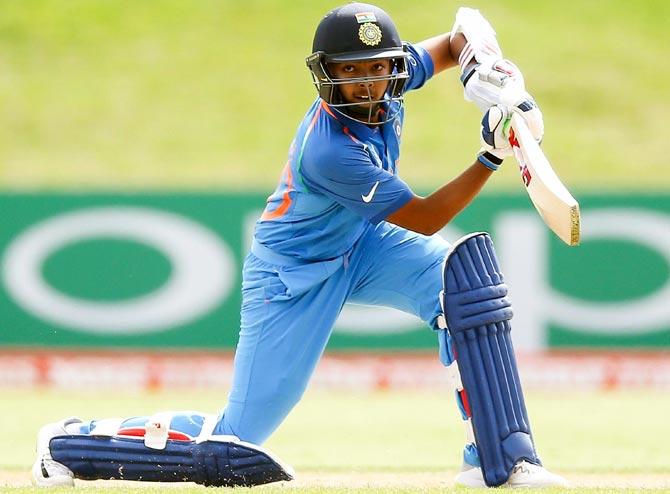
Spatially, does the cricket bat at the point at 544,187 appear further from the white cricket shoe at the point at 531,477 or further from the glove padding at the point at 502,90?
the white cricket shoe at the point at 531,477

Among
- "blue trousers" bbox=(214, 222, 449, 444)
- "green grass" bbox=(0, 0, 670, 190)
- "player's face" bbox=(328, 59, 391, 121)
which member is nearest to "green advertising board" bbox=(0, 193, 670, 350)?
"green grass" bbox=(0, 0, 670, 190)

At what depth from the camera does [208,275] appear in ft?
31.3

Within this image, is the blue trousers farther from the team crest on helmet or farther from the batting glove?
the team crest on helmet

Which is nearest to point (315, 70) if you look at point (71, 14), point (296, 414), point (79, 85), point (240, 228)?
point (296, 414)

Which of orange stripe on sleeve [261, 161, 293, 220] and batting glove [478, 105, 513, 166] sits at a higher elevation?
batting glove [478, 105, 513, 166]

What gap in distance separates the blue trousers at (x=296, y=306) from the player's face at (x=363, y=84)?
523 mm

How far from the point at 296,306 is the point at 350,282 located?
0.22 metres

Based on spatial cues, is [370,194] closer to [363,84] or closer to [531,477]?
[363,84]

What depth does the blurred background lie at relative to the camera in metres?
9.48

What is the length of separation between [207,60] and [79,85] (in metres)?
1.51

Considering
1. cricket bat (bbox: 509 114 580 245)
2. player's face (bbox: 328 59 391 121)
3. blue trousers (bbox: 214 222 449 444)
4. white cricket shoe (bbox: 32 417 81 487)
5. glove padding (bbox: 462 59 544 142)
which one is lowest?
white cricket shoe (bbox: 32 417 81 487)

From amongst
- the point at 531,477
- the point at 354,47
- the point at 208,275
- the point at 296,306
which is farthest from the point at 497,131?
the point at 208,275

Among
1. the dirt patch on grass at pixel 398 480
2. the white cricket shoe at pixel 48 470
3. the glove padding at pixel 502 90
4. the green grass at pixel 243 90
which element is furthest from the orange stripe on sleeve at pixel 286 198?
the green grass at pixel 243 90

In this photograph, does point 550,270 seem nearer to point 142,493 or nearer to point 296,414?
point 296,414
